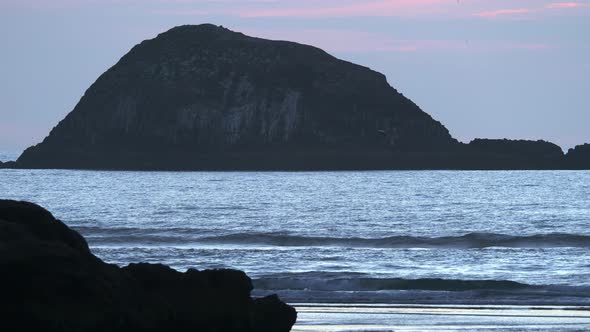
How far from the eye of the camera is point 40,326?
12617 millimetres

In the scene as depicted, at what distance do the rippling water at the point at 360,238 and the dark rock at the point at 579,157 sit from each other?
100915 mm

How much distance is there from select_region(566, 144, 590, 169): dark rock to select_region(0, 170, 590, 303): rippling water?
331 feet

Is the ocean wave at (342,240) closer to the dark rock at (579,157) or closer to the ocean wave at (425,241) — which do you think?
the ocean wave at (425,241)

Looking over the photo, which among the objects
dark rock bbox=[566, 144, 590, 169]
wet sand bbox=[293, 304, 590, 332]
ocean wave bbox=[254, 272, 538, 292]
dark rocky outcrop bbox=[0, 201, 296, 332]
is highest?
dark rock bbox=[566, 144, 590, 169]

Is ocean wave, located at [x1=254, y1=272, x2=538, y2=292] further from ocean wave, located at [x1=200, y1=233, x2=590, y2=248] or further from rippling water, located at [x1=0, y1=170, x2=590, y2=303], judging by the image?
ocean wave, located at [x1=200, y1=233, x2=590, y2=248]

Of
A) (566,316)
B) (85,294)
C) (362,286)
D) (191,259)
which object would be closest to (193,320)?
(85,294)

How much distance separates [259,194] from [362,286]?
211ft

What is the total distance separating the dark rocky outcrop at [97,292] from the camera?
12797 mm

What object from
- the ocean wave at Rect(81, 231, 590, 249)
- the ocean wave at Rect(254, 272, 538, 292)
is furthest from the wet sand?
the ocean wave at Rect(81, 231, 590, 249)

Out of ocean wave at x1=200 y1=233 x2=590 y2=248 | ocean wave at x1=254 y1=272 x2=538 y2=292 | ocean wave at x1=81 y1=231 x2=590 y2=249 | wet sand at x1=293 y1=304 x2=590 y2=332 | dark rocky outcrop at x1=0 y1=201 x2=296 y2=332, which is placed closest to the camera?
dark rocky outcrop at x1=0 y1=201 x2=296 y2=332

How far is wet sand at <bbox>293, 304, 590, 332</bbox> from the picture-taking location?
19.6 meters

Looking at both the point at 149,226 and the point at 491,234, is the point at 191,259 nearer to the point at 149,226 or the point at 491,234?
the point at 491,234

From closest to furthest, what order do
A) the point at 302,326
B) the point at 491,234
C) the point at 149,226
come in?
the point at 302,326 < the point at 491,234 < the point at 149,226

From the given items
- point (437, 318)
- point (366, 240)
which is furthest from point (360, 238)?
point (437, 318)
